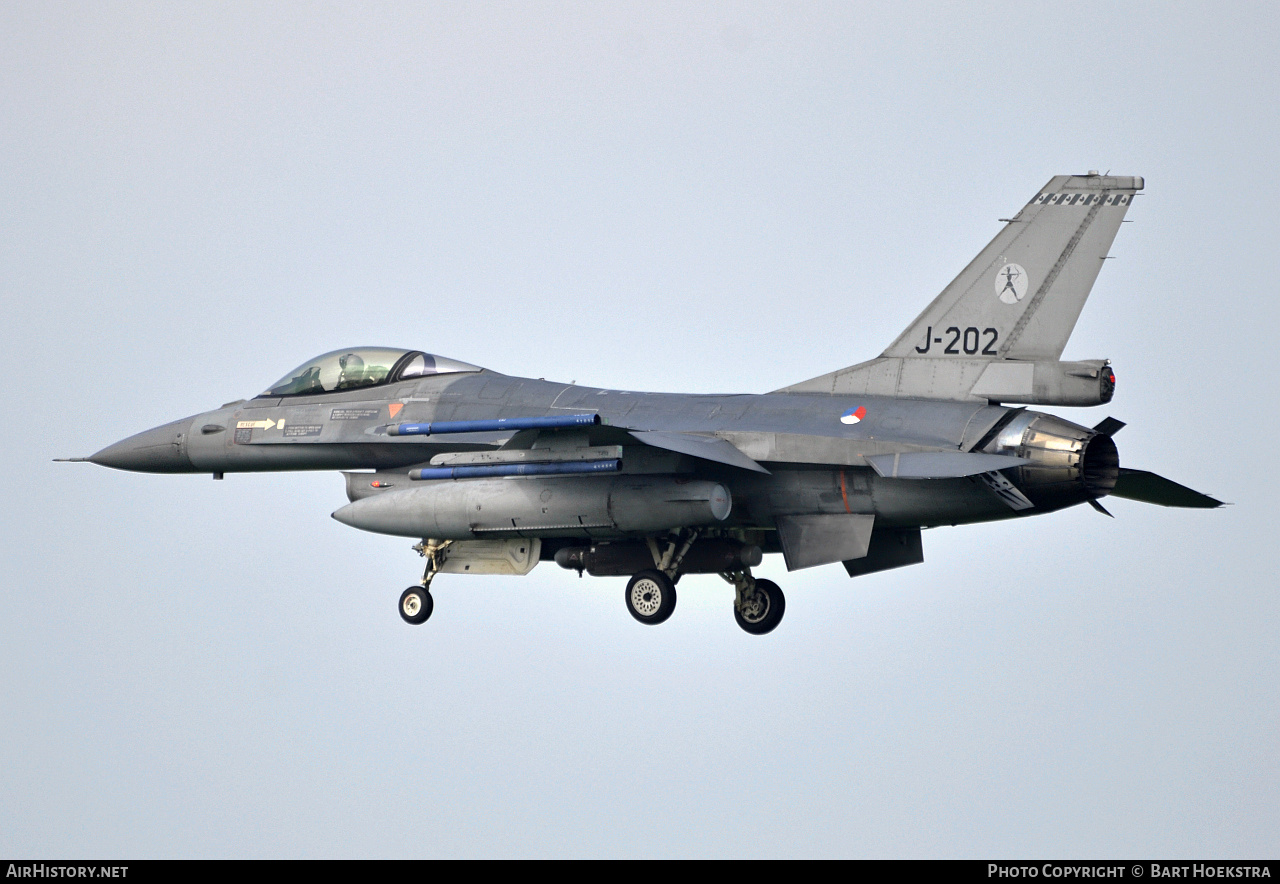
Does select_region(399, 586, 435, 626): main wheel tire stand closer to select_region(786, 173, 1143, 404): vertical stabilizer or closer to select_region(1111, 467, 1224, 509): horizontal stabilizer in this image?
select_region(786, 173, 1143, 404): vertical stabilizer

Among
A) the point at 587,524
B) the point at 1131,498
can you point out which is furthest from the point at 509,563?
the point at 1131,498

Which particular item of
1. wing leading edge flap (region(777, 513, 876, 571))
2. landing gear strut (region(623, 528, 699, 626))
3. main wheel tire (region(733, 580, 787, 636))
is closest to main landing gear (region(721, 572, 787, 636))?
main wheel tire (region(733, 580, 787, 636))

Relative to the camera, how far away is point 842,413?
1812cm

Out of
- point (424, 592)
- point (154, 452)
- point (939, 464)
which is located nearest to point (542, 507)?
point (424, 592)

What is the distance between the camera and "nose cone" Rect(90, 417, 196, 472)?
21500 millimetres

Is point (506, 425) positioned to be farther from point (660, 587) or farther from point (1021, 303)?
point (1021, 303)

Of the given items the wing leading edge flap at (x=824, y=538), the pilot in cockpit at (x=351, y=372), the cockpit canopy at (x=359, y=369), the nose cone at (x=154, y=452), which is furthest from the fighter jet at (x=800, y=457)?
the nose cone at (x=154, y=452)

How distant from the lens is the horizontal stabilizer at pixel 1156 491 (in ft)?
58.9

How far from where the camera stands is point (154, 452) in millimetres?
21578

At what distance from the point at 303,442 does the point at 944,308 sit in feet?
24.7

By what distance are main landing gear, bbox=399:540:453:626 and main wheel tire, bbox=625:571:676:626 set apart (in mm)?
2335
